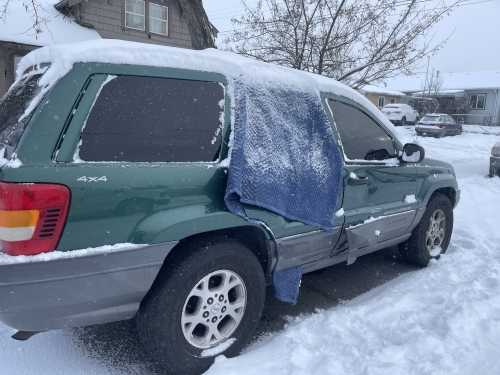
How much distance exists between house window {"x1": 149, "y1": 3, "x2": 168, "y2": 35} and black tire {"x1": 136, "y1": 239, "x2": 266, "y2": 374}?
48.1ft

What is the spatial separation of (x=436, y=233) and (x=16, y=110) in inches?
170

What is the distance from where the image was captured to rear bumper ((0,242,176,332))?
2.07 meters

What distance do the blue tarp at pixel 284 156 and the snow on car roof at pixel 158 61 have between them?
82 millimetres

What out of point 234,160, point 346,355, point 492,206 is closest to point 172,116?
point 234,160

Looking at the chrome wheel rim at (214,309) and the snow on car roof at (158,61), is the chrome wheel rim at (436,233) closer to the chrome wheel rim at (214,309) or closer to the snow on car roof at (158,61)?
the snow on car roof at (158,61)

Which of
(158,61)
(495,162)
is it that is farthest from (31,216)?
(495,162)

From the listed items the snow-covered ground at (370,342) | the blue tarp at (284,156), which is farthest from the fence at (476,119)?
the blue tarp at (284,156)

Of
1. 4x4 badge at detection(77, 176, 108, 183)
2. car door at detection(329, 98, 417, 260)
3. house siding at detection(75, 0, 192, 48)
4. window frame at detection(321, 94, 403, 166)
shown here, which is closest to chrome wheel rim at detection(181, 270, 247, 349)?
4x4 badge at detection(77, 176, 108, 183)

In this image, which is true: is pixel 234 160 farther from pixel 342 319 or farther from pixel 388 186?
pixel 388 186

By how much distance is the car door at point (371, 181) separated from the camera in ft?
11.8

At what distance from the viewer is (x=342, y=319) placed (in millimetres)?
3438

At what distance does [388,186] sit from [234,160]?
74.2 inches

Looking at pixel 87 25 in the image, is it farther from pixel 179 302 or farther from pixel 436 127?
pixel 436 127

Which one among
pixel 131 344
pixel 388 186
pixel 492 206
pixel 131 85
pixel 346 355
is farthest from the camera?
pixel 492 206
